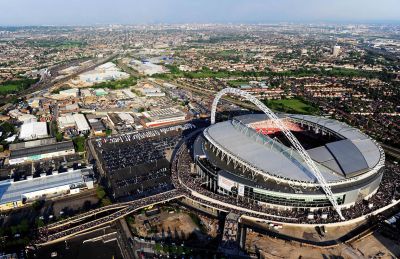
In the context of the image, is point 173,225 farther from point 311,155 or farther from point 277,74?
point 277,74

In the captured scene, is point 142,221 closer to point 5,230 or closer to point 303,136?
point 5,230

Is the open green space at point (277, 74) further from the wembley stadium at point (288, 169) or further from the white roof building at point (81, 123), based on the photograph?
the wembley stadium at point (288, 169)

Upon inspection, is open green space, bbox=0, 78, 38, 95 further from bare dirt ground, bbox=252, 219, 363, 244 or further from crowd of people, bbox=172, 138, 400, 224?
bare dirt ground, bbox=252, 219, 363, 244

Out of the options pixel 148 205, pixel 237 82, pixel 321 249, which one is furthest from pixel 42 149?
pixel 237 82

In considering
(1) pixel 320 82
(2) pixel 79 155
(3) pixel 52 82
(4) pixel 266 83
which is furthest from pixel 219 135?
(3) pixel 52 82

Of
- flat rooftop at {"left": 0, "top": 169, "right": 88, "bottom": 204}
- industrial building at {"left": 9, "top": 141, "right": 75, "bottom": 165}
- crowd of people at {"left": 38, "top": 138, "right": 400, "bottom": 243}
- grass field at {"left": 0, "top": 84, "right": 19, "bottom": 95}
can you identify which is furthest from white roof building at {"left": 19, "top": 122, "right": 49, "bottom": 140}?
grass field at {"left": 0, "top": 84, "right": 19, "bottom": 95}
